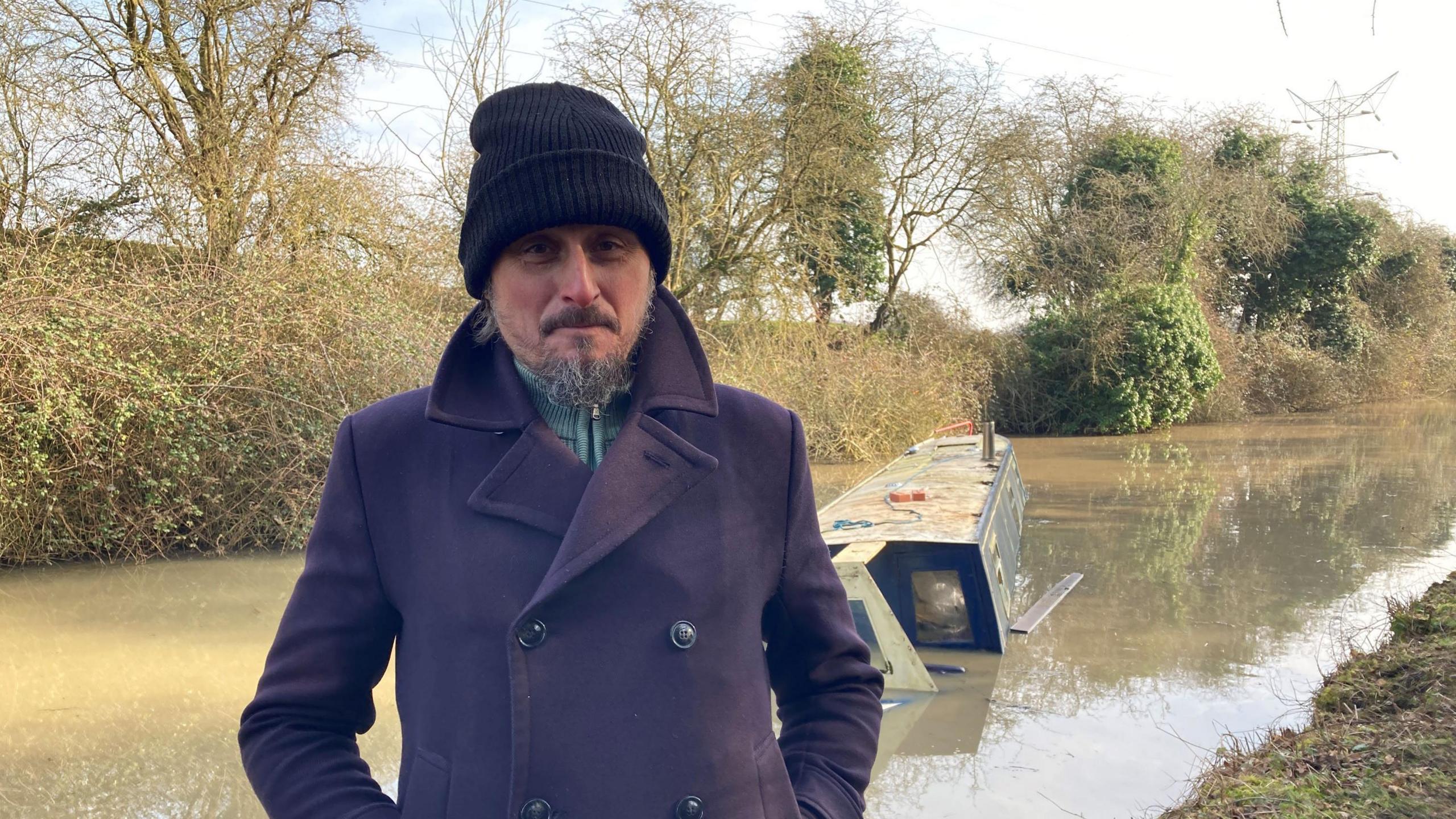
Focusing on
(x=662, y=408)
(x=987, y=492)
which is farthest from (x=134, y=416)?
(x=662, y=408)

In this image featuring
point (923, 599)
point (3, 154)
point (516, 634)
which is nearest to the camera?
point (516, 634)

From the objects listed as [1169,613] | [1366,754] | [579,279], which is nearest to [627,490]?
[579,279]

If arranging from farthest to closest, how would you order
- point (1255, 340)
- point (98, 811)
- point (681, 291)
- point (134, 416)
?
point (1255, 340) → point (681, 291) → point (134, 416) → point (98, 811)

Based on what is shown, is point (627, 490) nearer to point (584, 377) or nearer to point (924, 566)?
point (584, 377)

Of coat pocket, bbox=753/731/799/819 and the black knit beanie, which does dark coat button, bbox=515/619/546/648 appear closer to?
coat pocket, bbox=753/731/799/819

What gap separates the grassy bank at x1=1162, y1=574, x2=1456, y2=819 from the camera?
3732mm

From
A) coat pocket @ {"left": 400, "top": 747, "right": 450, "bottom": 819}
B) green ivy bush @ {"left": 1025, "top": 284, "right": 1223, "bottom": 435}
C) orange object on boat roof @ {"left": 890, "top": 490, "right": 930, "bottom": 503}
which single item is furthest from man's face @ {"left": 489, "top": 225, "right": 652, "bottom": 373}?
green ivy bush @ {"left": 1025, "top": 284, "right": 1223, "bottom": 435}

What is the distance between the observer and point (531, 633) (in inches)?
57.4

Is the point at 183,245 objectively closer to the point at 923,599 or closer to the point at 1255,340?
the point at 923,599

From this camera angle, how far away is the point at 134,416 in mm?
8484

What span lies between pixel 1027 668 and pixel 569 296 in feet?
19.8

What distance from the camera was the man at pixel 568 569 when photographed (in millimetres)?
1473

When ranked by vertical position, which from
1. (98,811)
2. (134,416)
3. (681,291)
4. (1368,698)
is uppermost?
(681,291)

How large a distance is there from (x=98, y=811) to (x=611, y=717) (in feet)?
15.3
